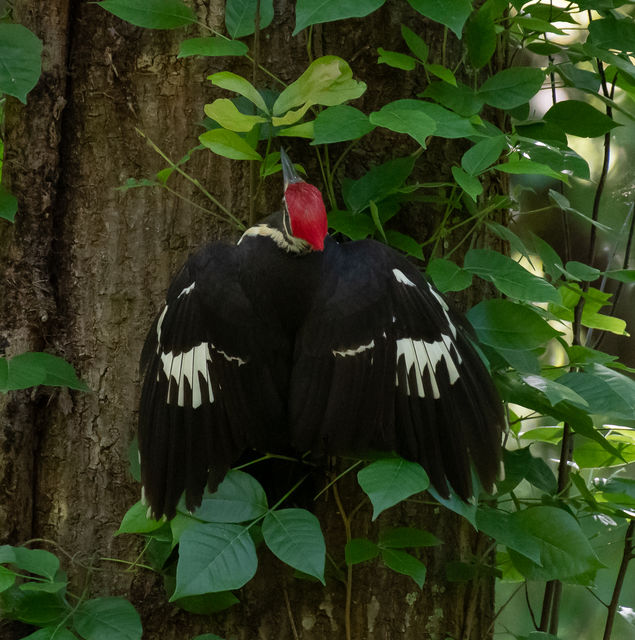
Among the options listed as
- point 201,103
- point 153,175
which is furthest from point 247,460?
point 201,103

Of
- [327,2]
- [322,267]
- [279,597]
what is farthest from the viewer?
[279,597]

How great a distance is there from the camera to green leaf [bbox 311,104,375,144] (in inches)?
47.8

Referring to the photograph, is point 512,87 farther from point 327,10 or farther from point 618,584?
point 618,584

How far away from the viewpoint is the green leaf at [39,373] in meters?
1.31

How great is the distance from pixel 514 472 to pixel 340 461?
304mm

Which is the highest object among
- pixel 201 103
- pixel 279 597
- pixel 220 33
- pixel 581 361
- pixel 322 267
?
pixel 220 33

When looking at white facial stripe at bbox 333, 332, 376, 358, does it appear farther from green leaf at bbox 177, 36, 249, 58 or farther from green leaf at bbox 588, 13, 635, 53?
green leaf at bbox 588, 13, 635, 53

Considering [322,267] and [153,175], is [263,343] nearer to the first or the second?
[322,267]

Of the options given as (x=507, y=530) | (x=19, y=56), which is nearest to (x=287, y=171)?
(x=19, y=56)

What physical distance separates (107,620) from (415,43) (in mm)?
1040

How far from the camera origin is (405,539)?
1350 mm

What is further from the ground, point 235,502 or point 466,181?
point 466,181

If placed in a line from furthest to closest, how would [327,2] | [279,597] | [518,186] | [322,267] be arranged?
1. [518,186]
2. [279,597]
3. [322,267]
4. [327,2]

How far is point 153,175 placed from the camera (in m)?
1.46
